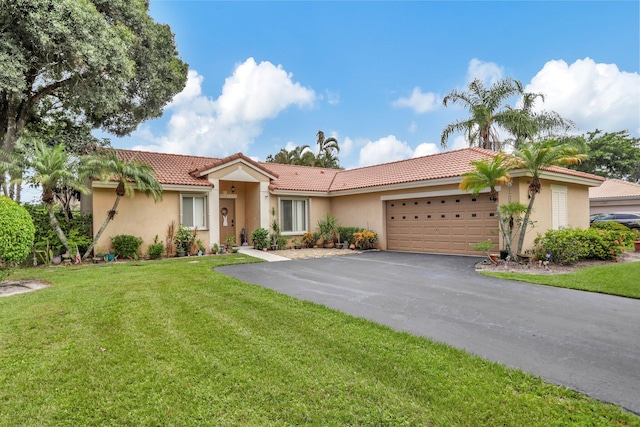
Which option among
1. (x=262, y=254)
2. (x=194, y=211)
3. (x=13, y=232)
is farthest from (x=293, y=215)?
(x=13, y=232)

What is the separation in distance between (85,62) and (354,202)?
42.4 feet

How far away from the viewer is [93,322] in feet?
17.5

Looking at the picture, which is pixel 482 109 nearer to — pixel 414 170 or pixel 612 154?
pixel 414 170

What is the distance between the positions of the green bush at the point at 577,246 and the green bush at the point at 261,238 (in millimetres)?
11234

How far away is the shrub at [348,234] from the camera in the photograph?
686 inches

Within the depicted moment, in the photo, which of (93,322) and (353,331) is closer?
(353,331)

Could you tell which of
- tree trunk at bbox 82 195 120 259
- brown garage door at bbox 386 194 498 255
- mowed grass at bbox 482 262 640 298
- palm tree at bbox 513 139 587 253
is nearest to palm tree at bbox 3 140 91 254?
tree trunk at bbox 82 195 120 259

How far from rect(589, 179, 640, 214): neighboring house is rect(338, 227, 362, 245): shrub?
68.5 ft

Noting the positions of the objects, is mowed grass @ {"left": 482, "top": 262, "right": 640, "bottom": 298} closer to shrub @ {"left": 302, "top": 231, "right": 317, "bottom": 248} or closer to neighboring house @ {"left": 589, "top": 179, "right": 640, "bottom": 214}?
shrub @ {"left": 302, "top": 231, "right": 317, "bottom": 248}

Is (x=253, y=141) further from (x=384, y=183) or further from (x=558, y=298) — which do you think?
(x=558, y=298)

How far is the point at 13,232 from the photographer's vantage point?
299 inches

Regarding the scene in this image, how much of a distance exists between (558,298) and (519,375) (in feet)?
14.4

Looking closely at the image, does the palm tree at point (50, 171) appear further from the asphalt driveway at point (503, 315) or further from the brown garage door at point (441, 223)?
the brown garage door at point (441, 223)

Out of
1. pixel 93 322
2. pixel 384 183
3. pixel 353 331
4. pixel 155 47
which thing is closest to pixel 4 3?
pixel 155 47
